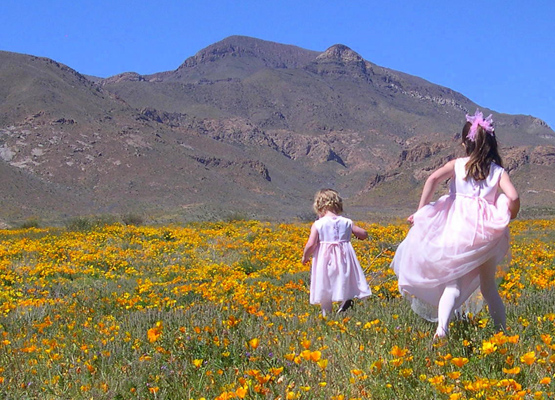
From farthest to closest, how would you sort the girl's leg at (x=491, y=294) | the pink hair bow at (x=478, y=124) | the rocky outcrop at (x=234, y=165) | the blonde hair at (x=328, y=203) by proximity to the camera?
the rocky outcrop at (x=234, y=165) → the blonde hair at (x=328, y=203) → the pink hair bow at (x=478, y=124) → the girl's leg at (x=491, y=294)

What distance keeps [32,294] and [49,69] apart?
3446 inches

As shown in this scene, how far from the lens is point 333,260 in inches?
220

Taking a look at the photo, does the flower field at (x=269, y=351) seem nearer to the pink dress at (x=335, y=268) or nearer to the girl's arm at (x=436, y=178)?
the pink dress at (x=335, y=268)

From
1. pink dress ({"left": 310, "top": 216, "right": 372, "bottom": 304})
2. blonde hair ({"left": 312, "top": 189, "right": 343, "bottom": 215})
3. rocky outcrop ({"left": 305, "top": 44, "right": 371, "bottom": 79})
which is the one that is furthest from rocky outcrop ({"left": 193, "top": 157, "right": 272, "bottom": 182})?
rocky outcrop ({"left": 305, "top": 44, "right": 371, "bottom": 79})

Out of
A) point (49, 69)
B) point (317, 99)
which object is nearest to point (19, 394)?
point (49, 69)

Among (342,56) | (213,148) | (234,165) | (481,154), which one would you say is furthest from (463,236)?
(342,56)

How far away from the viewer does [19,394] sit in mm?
3115

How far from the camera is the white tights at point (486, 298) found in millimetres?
3837

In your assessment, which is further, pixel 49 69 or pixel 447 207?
pixel 49 69

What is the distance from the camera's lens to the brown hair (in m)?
4.05

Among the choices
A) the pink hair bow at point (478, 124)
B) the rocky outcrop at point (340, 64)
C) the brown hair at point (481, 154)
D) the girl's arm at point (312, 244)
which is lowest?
the girl's arm at point (312, 244)

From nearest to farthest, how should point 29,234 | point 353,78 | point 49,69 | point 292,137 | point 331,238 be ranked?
point 331,238, point 29,234, point 49,69, point 292,137, point 353,78

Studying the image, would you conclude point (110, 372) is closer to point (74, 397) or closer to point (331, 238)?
point (74, 397)

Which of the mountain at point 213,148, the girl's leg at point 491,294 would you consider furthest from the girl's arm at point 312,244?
the mountain at point 213,148
